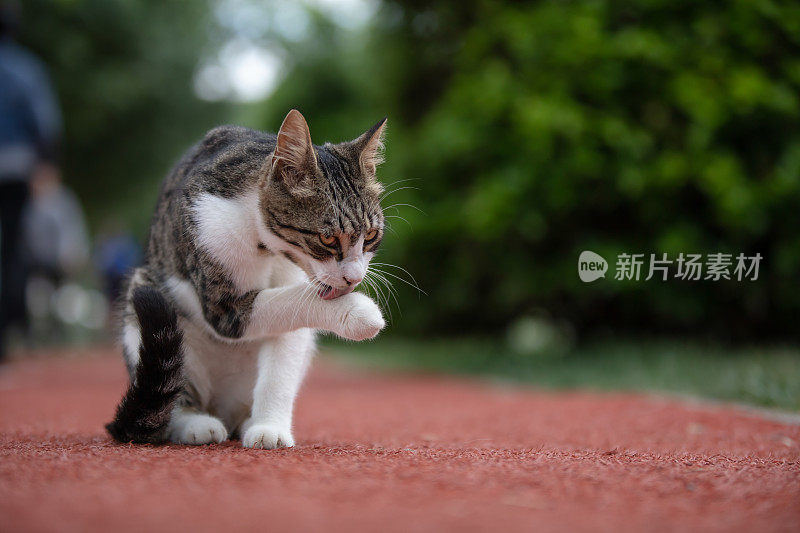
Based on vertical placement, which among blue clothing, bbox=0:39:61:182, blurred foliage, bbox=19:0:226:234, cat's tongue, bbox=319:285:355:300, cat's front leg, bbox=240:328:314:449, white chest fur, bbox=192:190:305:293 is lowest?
cat's front leg, bbox=240:328:314:449

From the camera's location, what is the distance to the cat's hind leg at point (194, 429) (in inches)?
115

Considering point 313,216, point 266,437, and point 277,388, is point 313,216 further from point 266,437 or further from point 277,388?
point 266,437

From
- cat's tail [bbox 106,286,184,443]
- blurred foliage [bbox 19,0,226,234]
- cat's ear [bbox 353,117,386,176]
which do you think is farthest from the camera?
blurred foliage [bbox 19,0,226,234]

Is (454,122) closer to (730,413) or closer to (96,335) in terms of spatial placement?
(730,413)

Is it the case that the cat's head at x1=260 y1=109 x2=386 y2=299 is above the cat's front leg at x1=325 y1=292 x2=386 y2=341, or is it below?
above

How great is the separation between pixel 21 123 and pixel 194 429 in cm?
488

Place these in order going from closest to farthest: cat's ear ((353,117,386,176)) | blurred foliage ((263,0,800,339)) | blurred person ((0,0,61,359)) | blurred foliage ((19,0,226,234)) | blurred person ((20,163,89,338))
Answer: cat's ear ((353,117,386,176))
blurred person ((0,0,61,359))
blurred foliage ((263,0,800,339))
blurred person ((20,163,89,338))
blurred foliage ((19,0,226,234))

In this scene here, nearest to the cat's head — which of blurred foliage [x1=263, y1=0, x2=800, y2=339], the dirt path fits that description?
the dirt path

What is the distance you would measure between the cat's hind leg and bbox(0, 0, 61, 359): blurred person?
435cm

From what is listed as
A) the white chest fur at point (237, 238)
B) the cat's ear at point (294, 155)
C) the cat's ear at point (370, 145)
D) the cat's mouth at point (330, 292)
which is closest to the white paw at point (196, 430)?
the white chest fur at point (237, 238)

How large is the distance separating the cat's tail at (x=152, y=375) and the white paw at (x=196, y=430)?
0.08 m

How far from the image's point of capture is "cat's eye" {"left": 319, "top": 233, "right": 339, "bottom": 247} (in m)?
2.93

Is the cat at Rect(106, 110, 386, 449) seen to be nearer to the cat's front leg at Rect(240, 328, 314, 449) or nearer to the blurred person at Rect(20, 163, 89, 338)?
the cat's front leg at Rect(240, 328, 314, 449)

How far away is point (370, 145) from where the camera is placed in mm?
3363
